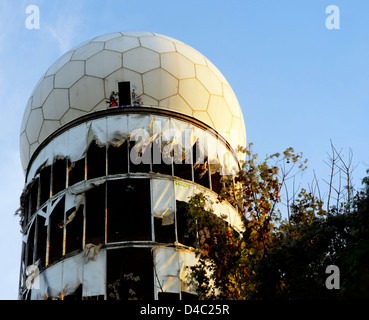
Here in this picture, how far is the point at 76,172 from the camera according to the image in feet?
59.7

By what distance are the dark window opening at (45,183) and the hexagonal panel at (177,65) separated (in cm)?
496

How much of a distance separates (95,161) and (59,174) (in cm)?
130

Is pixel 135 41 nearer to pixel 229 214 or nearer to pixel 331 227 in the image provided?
pixel 229 214

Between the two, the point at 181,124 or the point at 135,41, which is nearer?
the point at 181,124

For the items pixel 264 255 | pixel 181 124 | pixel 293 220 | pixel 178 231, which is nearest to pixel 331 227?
pixel 264 255

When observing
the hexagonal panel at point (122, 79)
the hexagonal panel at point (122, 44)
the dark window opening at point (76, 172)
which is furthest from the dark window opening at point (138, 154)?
the hexagonal panel at point (122, 44)

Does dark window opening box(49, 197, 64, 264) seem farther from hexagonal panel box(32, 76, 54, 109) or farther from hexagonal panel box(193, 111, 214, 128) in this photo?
hexagonal panel box(193, 111, 214, 128)

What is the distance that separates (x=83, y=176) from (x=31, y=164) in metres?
2.64

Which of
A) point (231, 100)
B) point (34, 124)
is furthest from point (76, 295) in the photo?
point (231, 100)

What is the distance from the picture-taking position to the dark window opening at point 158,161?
17.9 m

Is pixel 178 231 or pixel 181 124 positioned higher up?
pixel 181 124

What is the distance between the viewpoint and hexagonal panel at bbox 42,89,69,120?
2002 cm

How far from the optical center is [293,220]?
14.0 m

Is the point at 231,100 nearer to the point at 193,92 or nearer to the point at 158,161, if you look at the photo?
the point at 193,92
